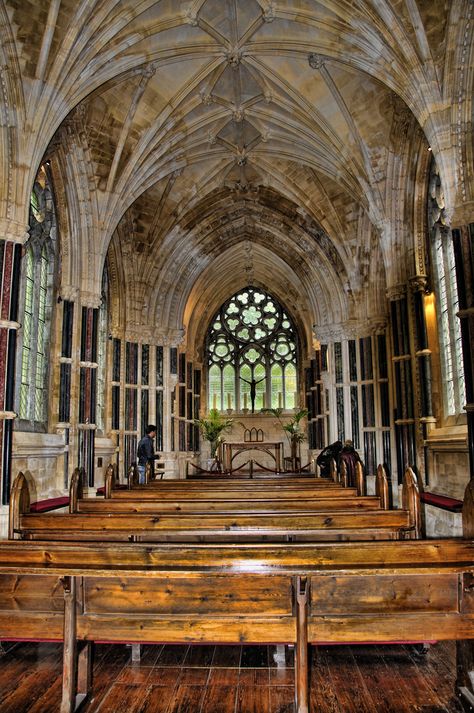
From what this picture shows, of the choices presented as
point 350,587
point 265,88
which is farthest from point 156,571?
point 265,88

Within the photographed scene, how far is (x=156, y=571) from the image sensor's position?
371 cm

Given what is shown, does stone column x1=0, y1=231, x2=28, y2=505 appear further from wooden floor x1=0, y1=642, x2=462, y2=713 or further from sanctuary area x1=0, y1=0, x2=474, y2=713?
wooden floor x1=0, y1=642, x2=462, y2=713

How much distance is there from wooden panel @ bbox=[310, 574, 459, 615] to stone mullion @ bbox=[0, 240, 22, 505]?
7062 mm

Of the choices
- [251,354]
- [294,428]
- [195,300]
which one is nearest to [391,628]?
[294,428]

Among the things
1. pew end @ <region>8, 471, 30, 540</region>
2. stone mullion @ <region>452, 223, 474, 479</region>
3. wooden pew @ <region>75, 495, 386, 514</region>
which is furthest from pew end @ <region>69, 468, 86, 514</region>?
stone mullion @ <region>452, 223, 474, 479</region>

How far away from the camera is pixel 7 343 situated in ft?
31.9

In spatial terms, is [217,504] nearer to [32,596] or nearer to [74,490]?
[74,490]

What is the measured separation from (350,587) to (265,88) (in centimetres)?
1380

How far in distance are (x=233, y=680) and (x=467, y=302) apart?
6844mm

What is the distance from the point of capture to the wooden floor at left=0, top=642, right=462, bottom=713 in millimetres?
3967

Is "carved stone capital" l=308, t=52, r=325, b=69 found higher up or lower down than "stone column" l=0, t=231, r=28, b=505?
higher up

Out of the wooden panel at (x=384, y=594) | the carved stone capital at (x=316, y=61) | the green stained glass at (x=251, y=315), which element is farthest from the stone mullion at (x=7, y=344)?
the green stained glass at (x=251, y=315)

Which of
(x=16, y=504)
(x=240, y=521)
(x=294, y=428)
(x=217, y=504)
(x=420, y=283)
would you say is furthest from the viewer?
(x=294, y=428)

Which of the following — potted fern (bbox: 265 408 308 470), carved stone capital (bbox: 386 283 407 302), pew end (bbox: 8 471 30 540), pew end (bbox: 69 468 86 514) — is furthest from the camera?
potted fern (bbox: 265 408 308 470)
